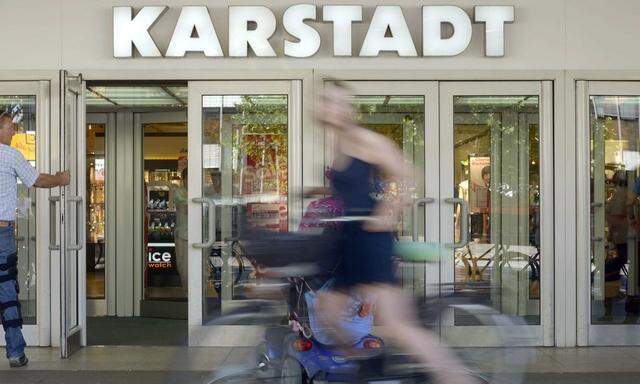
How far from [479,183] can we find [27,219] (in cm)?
419

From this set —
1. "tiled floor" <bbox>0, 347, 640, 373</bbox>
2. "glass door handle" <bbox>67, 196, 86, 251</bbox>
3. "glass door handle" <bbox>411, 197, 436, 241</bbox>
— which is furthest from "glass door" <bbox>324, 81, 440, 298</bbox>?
"glass door handle" <bbox>67, 196, 86, 251</bbox>

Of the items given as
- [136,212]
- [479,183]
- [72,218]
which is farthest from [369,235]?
[136,212]

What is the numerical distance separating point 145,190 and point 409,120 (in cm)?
350

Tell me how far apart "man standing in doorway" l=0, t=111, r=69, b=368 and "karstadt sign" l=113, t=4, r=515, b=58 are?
148 centimetres

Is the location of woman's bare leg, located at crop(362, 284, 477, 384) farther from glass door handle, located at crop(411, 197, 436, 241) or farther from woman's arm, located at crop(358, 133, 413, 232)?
glass door handle, located at crop(411, 197, 436, 241)

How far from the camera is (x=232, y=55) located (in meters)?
7.39

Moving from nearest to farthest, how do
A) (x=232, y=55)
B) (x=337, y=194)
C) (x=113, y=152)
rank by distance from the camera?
(x=337, y=194) < (x=232, y=55) < (x=113, y=152)

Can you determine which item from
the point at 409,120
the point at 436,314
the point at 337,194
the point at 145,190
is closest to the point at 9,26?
the point at 145,190

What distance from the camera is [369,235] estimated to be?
4.44 m

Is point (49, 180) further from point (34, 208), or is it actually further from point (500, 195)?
point (500, 195)

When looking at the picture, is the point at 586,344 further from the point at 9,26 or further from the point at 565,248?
the point at 9,26

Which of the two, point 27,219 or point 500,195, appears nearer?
point 27,219

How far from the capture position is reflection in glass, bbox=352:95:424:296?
7.61m

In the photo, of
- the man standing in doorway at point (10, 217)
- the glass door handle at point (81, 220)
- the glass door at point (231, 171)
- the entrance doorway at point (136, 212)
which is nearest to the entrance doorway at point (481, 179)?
the glass door at point (231, 171)
